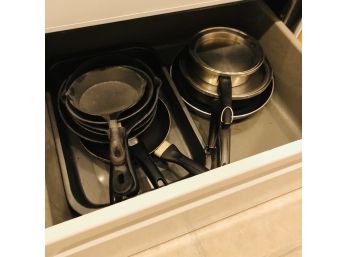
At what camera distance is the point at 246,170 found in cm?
50

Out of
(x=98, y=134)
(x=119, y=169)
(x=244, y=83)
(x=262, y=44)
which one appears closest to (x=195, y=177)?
(x=119, y=169)

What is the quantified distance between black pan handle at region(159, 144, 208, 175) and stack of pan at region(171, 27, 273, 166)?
0.05 m

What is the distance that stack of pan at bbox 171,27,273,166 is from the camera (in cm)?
69

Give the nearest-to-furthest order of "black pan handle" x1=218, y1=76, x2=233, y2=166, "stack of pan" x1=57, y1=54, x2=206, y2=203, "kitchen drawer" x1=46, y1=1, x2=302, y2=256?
"kitchen drawer" x1=46, y1=1, x2=302, y2=256, "stack of pan" x1=57, y1=54, x2=206, y2=203, "black pan handle" x1=218, y1=76, x2=233, y2=166

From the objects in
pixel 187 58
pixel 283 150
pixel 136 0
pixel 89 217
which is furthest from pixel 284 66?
pixel 89 217

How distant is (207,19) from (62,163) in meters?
0.53

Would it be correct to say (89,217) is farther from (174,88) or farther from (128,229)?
(174,88)

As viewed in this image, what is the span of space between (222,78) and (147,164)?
0.25 m

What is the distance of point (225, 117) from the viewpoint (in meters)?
0.68

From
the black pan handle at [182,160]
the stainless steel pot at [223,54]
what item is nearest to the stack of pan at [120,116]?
the black pan handle at [182,160]

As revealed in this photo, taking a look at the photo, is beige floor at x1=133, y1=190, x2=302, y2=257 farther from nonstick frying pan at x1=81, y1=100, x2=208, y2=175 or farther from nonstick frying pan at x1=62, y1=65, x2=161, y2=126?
nonstick frying pan at x1=62, y1=65, x2=161, y2=126

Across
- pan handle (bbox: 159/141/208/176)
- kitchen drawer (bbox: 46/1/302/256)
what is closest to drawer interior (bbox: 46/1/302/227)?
kitchen drawer (bbox: 46/1/302/256)

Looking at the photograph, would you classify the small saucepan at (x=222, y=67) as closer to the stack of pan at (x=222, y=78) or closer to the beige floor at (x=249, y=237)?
the stack of pan at (x=222, y=78)

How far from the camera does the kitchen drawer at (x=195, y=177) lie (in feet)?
1.49
